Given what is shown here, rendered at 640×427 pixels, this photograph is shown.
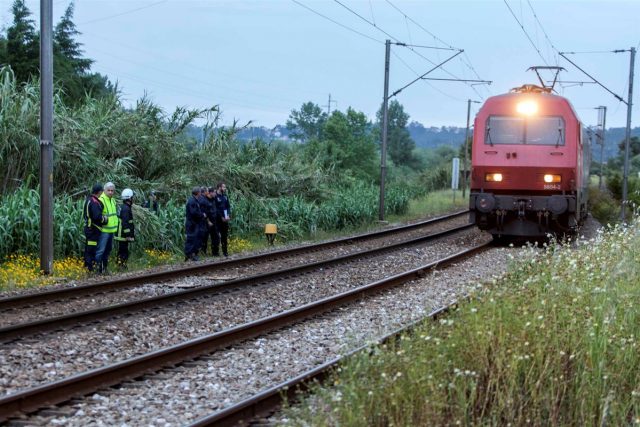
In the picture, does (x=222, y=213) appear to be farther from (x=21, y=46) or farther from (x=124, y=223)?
(x=21, y=46)

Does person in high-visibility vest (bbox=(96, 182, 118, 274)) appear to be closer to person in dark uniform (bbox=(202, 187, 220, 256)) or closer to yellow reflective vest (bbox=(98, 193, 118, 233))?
yellow reflective vest (bbox=(98, 193, 118, 233))

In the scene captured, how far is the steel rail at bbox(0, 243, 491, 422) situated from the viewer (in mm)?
6008

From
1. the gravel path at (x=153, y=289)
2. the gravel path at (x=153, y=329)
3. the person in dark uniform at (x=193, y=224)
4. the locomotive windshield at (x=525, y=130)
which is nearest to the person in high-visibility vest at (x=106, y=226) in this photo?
the gravel path at (x=153, y=289)

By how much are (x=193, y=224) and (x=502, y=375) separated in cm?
1184

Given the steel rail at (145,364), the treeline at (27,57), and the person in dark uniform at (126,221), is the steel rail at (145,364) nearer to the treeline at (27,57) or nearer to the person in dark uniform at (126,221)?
the person in dark uniform at (126,221)

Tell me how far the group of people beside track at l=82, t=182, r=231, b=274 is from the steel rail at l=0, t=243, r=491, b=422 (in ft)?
16.2

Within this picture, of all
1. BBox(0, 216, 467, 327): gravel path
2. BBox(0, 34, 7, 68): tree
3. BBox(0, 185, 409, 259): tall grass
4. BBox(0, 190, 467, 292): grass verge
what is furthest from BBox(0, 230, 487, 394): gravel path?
BBox(0, 34, 7, 68): tree

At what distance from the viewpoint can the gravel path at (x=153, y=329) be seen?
7379 mm

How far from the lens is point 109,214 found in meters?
13.9

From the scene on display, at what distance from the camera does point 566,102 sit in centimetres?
1822

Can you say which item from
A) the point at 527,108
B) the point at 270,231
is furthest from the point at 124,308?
the point at 527,108

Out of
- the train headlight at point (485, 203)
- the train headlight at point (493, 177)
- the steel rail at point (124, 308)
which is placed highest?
the train headlight at point (493, 177)

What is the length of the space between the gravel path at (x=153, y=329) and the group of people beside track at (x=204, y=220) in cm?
303

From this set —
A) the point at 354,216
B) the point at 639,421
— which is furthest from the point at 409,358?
the point at 354,216
